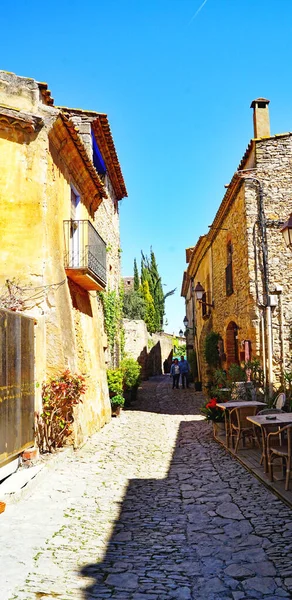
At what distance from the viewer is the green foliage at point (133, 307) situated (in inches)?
1366

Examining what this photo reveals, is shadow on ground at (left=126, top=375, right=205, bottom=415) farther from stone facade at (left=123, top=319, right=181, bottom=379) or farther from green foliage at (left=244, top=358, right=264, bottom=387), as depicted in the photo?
green foliage at (left=244, top=358, right=264, bottom=387)

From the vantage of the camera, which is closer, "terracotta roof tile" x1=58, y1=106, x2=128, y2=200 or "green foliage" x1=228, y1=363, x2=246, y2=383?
"green foliage" x1=228, y1=363, x2=246, y2=383

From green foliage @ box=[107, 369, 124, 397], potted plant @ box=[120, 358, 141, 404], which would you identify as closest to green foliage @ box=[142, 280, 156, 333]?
potted plant @ box=[120, 358, 141, 404]

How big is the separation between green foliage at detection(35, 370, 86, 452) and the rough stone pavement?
1.54 ft

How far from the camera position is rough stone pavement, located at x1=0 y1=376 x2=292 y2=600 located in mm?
3520

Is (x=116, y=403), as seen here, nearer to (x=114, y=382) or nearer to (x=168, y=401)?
(x=114, y=382)

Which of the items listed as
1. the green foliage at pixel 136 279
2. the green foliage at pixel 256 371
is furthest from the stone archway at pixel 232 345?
the green foliage at pixel 136 279

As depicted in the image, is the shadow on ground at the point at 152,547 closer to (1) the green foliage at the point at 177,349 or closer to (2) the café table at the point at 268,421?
(2) the café table at the point at 268,421

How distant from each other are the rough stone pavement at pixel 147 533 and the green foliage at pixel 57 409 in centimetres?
47

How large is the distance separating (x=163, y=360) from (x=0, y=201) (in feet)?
107

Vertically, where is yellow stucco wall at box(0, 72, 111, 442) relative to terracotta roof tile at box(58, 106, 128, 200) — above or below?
below

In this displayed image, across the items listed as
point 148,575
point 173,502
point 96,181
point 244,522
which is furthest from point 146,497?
point 96,181

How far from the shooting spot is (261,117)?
13086 millimetres

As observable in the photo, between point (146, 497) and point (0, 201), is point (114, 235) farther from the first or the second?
point (146, 497)
